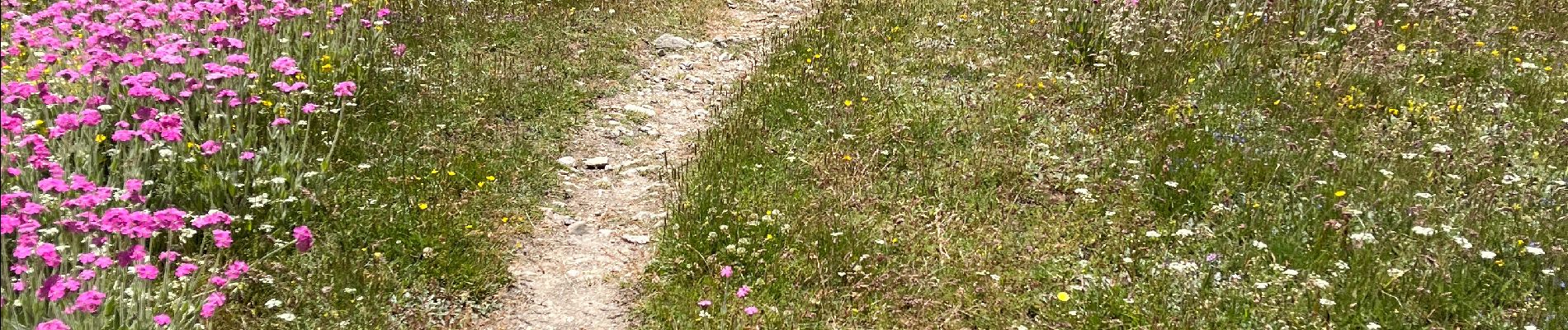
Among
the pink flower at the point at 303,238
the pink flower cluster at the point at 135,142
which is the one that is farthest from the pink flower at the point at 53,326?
the pink flower at the point at 303,238

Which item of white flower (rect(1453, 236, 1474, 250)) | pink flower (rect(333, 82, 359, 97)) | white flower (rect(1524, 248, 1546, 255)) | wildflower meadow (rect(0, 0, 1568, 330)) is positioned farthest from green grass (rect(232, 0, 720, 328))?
white flower (rect(1524, 248, 1546, 255))

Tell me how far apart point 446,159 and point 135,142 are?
1.77 m

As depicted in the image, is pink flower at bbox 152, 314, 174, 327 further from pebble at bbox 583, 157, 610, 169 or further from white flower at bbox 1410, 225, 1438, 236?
white flower at bbox 1410, 225, 1438, 236

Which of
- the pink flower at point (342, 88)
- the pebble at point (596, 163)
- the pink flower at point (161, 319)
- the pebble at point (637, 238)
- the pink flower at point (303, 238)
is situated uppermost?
the pink flower at point (342, 88)

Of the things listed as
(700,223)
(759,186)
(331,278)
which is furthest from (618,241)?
(331,278)

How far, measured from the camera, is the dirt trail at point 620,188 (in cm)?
570

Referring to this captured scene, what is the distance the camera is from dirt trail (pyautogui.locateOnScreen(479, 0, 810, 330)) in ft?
18.7

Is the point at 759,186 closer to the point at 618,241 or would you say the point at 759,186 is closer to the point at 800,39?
the point at 618,241

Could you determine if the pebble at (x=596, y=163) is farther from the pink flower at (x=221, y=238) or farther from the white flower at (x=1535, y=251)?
the white flower at (x=1535, y=251)

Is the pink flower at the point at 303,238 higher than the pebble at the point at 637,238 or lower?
higher

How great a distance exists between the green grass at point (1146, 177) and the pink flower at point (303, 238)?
1.68 meters

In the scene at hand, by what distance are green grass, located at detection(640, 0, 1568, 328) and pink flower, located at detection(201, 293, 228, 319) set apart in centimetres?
195

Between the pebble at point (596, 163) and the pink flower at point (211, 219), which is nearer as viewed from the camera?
the pink flower at point (211, 219)

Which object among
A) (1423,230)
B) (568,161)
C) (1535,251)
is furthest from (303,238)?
(1535,251)
